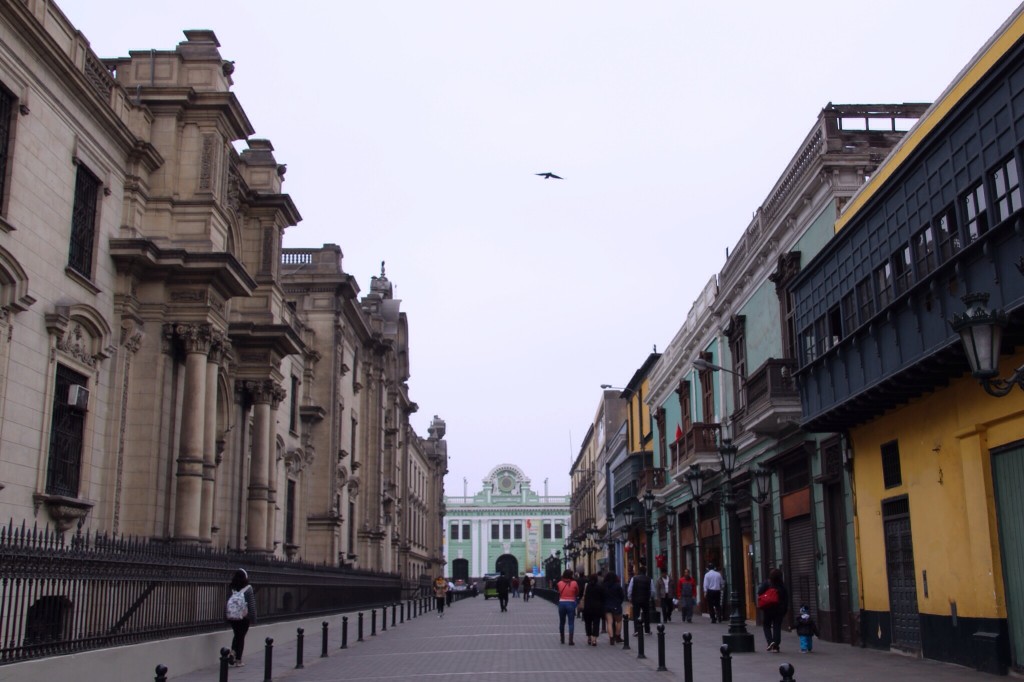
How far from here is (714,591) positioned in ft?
91.0

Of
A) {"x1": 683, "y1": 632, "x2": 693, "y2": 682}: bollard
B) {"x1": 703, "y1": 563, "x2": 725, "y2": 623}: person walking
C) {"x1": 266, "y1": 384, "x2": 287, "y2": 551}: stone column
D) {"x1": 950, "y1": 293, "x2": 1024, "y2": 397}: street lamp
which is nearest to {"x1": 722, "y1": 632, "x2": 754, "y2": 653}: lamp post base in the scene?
{"x1": 683, "y1": 632, "x2": 693, "y2": 682}: bollard

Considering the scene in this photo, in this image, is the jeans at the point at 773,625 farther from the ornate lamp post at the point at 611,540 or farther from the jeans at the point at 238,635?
the ornate lamp post at the point at 611,540

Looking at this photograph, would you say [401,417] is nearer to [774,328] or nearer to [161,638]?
[774,328]

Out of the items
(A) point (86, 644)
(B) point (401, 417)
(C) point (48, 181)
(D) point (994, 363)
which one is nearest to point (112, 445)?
(C) point (48, 181)

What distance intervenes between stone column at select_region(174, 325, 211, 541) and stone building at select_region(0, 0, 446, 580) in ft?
0.13

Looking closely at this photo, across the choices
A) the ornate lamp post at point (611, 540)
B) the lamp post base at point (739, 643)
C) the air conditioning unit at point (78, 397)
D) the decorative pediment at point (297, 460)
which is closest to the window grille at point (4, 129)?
the air conditioning unit at point (78, 397)

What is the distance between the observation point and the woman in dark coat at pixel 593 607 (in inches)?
828

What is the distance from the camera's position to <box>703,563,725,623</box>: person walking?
2745 cm

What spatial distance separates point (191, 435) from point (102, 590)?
952 centimetres

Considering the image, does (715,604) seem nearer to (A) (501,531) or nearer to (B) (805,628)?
(B) (805,628)

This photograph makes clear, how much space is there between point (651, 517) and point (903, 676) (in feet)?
101

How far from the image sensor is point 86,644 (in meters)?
12.5

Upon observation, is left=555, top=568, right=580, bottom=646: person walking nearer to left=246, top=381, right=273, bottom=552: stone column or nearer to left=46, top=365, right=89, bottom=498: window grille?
left=46, top=365, right=89, bottom=498: window grille

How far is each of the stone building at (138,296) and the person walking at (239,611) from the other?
3556mm
